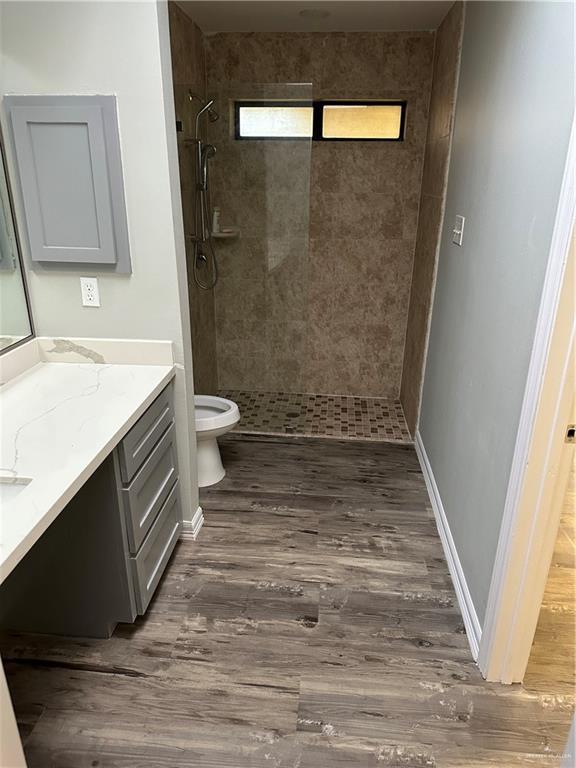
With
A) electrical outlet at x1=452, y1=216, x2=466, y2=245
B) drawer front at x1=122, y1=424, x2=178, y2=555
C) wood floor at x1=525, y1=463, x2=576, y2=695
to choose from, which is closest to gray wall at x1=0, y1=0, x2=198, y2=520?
drawer front at x1=122, y1=424, x2=178, y2=555

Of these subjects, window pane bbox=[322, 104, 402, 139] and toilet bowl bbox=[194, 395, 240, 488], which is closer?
toilet bowl bbox=[194, 395, 240, 488]

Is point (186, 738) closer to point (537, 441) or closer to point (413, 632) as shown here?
point (413, 632)

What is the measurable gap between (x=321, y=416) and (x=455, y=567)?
5.76ft

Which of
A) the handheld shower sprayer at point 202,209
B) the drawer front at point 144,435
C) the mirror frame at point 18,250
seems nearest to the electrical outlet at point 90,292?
the mirror frame at point 18,250

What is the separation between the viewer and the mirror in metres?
1.98

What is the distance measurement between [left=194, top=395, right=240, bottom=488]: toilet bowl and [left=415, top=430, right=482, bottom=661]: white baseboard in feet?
3.60

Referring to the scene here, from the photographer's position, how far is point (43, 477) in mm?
1408

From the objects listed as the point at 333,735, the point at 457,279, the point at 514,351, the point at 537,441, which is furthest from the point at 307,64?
the point at 333,735

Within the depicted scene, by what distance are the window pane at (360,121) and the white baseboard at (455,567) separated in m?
2.17

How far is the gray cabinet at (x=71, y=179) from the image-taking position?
6.09 feet

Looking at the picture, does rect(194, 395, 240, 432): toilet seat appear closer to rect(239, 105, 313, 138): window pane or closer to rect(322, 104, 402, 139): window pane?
rect(239, 105, 313, 138): window pane

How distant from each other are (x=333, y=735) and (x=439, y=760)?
1.02 feet

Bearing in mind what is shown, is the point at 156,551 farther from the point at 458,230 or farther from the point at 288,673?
the point at 458,230

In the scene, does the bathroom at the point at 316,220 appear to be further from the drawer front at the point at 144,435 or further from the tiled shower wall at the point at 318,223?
the drawer front at the point at 144,435
